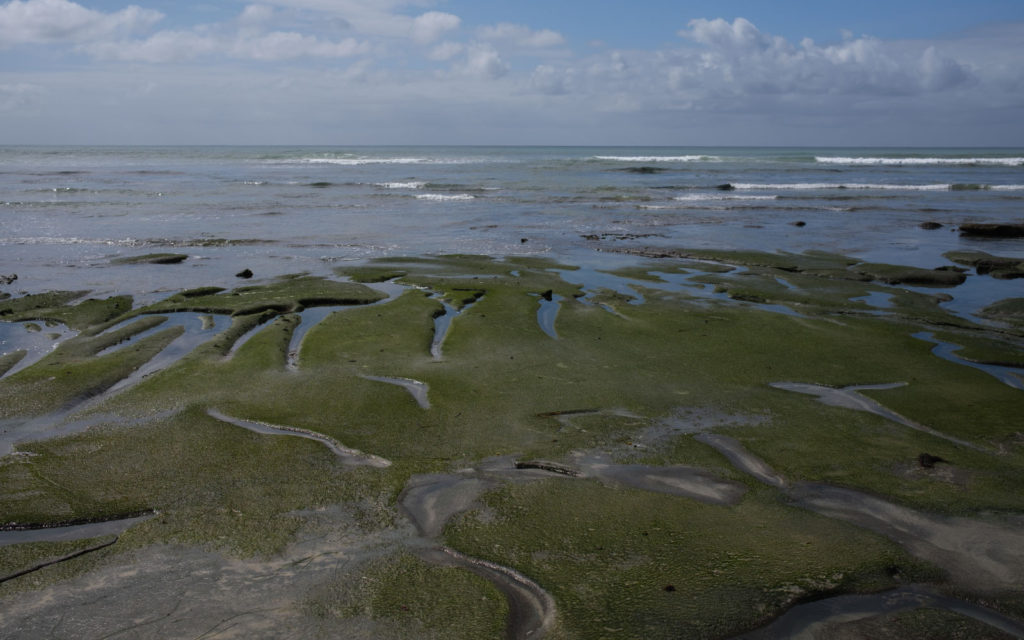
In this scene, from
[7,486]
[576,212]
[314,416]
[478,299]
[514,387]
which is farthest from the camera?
[576,212]

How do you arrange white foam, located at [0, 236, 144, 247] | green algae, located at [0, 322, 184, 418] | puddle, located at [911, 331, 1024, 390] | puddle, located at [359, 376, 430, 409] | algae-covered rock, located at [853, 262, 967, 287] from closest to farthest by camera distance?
green algae, located at [0, 322, 184, 418] < puddle, located at [359, 376, 430, 409] < puddle, located at [911, 331, 1024, 390] < algae-covered rock, located at [853, 262, 967, 287] < white foam, located at [0, 236, 144, 247]

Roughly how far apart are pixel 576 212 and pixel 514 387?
85.7ft

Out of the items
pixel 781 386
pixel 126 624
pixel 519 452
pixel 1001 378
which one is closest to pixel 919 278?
pixel 1001 378

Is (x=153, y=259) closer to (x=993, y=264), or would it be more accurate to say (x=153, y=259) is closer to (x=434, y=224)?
(x=434, y=224)

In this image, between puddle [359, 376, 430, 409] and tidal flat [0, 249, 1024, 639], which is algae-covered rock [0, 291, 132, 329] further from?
puddle [359, 376, 430, 409]

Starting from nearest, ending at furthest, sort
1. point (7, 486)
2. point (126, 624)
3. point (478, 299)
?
point (126, 624), point (7, 486), point (478, 299)

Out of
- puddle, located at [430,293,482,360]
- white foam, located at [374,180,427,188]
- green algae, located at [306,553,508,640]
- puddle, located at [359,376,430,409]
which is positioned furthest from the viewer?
white foam, located at [374,180,427,188]

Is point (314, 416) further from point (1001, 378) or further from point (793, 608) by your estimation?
point (1001, 378)

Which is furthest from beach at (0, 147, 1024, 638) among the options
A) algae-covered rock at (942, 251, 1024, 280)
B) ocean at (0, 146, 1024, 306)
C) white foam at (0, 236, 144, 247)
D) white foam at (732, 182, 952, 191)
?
white foam at (732, 182, 952, 191)

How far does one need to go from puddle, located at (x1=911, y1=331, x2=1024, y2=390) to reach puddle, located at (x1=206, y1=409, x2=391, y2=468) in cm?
820

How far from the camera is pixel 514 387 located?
9242 mm

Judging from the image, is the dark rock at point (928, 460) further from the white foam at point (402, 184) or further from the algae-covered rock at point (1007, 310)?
the white foam at point (402, 184)

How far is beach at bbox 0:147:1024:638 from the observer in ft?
16.0

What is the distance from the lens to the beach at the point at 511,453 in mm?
4863
